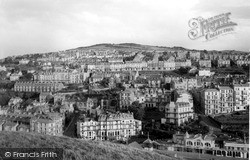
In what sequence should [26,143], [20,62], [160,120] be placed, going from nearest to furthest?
[26,143]
[160,120]
[20,62]

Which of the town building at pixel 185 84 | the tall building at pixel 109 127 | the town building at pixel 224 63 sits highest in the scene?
the town building at pixel 224 63

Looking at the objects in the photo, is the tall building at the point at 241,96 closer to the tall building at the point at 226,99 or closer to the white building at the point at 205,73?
the tall building at the point at 226,99

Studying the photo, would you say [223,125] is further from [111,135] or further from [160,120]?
[111,135]

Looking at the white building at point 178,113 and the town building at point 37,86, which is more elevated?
Result: the town building at point 37,86

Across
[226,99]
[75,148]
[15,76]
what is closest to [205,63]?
[15,76]

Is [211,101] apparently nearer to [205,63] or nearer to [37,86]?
[37,86]

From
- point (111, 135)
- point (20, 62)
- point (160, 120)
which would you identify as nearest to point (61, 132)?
point (111, 135)

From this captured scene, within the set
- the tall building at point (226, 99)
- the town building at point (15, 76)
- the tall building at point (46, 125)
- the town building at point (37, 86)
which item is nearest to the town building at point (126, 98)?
the tall building at point (226, 99)
